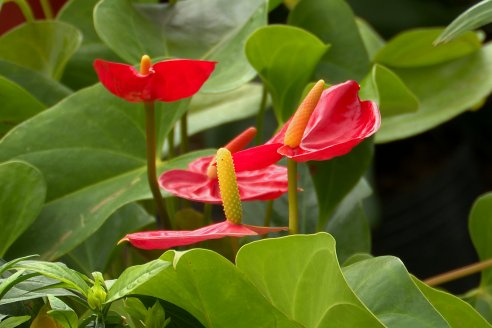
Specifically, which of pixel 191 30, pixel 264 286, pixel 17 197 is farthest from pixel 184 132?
pixel 264 286

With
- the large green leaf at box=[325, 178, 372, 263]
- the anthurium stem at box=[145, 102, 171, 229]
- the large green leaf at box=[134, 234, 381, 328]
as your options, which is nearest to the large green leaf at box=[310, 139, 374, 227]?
the large green leaf at box=[325, 178, 372, 263]

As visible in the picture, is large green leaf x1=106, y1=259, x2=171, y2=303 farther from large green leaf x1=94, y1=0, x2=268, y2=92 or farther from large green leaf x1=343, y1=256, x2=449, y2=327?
large green leaf x1=94, y1=0, x2=268, y2=92

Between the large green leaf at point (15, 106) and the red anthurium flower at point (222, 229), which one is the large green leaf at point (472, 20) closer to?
the red anthurium flower at point (222, 229)

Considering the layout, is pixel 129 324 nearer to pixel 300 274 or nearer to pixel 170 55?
pixel 300 274

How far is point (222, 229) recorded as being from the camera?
36cm

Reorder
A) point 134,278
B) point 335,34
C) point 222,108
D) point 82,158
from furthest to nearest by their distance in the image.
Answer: point 222,108, point 335,34, point 82,158, point 134,278

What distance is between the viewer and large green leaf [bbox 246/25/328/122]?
521 mm

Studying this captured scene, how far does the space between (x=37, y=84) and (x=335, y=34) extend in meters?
0.21

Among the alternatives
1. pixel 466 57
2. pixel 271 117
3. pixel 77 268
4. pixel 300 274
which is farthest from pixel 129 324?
pixel 271 117

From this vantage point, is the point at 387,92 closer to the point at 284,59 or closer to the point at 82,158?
the point at 284,59

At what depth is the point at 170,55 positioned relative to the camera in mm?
584

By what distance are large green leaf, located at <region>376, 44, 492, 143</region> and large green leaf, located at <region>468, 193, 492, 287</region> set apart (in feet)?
0.38

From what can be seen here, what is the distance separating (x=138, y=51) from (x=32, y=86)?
8 centimetres

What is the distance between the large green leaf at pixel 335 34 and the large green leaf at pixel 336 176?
81mm
